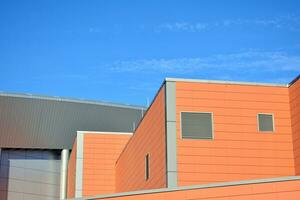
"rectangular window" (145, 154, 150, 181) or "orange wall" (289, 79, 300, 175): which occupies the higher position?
"orange wall" (289, 79, 300, 175)

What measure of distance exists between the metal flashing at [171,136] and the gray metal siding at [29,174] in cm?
2745

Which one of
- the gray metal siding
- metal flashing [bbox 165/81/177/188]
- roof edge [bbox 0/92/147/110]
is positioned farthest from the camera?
roof edge [bbox 0/92/147/110]

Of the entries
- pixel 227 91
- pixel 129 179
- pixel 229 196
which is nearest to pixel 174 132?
pixel 227 91

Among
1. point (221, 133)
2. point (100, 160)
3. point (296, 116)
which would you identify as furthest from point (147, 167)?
point (100, 160)

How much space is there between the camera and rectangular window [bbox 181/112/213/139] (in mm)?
25766

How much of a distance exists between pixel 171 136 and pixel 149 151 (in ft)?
11.8

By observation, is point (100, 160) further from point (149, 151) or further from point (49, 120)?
point (149, 151)

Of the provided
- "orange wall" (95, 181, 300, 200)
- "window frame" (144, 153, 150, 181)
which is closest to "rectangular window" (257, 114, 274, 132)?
"window frame" (144, 153, 150, 181)

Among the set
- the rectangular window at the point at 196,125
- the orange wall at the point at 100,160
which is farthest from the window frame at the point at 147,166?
the orange wall at the point at 100,160

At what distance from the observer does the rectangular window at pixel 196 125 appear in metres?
25.8

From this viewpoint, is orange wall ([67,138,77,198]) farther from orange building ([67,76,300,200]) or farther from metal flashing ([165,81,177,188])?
metal flashing ([165,81,177,188])

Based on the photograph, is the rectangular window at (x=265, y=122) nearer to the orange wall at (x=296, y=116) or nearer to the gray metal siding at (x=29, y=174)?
the orange wall at (x=296, y=116)

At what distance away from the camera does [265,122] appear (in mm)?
26844

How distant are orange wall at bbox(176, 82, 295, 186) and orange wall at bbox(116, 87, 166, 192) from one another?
95 centimetres
